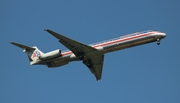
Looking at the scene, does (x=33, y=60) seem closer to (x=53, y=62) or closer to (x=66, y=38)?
(x=53, y=62)

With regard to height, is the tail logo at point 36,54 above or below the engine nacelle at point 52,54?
above

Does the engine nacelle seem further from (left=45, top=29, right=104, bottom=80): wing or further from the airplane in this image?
(left=45, top=29, right=104, bottom=80): wing

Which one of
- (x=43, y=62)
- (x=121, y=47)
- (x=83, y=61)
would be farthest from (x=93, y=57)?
(x=43, y=62)

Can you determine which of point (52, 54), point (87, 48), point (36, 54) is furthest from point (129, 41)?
point (36, 54)

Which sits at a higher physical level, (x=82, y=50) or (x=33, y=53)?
(x=33, y=53)

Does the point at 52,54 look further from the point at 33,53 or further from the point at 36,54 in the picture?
the point at 33,53

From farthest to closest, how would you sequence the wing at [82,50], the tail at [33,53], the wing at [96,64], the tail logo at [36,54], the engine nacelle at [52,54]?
the tail logo at [36,54], the wing at [96,64], the tail at [33,53], the engine nacelle at [52,54], the wing at [82,50]

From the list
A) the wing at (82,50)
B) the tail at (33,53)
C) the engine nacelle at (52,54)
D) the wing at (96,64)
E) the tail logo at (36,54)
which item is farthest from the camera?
the tail logo at (36,54)

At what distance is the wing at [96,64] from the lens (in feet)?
112

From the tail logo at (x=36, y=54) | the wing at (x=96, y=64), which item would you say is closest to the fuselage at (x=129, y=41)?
the wing at (x=96, y=64)

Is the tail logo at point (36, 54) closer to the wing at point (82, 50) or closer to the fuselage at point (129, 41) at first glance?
the wing at point (82, 50)

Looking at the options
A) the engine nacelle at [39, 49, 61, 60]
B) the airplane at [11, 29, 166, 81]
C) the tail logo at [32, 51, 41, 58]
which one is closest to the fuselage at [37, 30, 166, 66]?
the airplane at [11, 29, 166, 81]

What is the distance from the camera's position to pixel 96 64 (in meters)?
35.5

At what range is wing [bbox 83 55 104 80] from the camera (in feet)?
112
